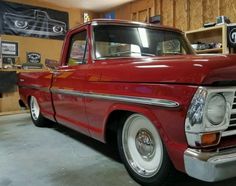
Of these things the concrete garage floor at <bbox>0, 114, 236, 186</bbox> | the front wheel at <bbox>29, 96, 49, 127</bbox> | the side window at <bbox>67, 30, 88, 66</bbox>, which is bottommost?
the concrete garage floor at <bbox>0, 114, 236, 186</bbox>

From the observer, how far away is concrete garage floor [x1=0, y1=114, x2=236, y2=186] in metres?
2.45

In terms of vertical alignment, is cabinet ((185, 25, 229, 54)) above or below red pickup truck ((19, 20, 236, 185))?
above

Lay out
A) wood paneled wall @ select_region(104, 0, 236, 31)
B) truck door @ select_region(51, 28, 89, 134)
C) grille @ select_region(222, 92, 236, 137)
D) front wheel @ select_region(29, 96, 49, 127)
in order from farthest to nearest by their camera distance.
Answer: wood paneled wall @ select_region(104, 0, 236, 31) → front wheel @ select_region(29, 96, 49, 127) → truck door @ select_region(51, 28, 89, 134) → grille @ select_region(222, 92, 236, 137)

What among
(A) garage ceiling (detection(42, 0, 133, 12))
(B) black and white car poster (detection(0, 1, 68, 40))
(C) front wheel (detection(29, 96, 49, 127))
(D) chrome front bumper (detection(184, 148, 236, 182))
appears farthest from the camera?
(A) garage ceiling (detection(42, 0, 133, 12))

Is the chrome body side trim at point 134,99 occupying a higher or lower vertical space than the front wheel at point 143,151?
higher

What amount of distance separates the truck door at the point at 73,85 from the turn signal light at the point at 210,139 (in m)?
1.59

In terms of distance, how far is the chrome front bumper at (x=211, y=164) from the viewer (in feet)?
5.27

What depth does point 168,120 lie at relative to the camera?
72.4 inches

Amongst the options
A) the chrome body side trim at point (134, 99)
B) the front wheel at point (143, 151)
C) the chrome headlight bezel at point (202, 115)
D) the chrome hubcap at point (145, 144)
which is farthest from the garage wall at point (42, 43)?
the chrome headlight bezel at point (202, 115)

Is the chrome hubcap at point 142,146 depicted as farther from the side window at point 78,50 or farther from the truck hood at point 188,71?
the side window at point 78,50

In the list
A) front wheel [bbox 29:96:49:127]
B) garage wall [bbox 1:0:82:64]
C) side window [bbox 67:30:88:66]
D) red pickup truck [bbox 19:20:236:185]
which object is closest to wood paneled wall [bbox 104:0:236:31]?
garage wall [bbox 1:0:82:64]

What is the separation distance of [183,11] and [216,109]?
6.41 metres

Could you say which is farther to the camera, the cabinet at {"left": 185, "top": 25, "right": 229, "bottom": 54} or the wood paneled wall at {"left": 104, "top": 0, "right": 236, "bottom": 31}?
the wood paneled wall at {"left": 104, "top": 0, "right": 236, "bottom": 31}

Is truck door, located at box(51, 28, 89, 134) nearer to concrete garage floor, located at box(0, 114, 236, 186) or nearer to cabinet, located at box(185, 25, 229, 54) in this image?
concrete garage floor, located at box(0, 114, 236, 186)
